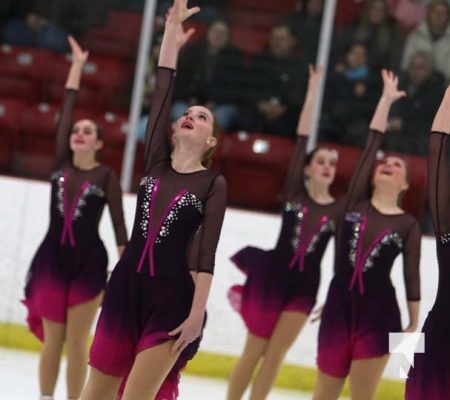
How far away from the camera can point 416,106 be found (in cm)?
873

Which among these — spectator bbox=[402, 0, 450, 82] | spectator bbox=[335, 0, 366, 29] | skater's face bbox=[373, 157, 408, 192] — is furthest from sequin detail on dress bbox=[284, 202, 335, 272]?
spectator bbox=[335, 0, 366, 29]

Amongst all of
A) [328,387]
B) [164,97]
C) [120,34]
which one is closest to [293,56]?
[120,34]

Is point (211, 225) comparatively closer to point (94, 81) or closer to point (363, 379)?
point (363, 379)

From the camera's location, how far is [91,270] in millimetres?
6453

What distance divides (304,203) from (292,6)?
8.44ft

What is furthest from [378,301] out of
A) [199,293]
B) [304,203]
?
[199,293]

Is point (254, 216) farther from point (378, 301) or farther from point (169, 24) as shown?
point (169, 24)

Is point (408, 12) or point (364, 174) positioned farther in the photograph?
point (408, 12)

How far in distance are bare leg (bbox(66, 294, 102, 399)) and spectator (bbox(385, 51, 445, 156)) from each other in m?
3.05

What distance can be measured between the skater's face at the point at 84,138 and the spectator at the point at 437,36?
3004 mm

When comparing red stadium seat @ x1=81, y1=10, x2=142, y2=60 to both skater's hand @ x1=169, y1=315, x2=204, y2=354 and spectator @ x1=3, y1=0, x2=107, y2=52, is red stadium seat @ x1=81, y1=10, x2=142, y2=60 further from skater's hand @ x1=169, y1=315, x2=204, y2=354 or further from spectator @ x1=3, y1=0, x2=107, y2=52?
skater's hand @ x1=169, y1=315, x2=204, y2=354

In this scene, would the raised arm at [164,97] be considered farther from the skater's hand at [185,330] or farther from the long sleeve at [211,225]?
the skater's hand at [185,330]

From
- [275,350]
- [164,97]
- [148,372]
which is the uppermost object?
[164,97]

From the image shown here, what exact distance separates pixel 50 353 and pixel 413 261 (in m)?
1.84
